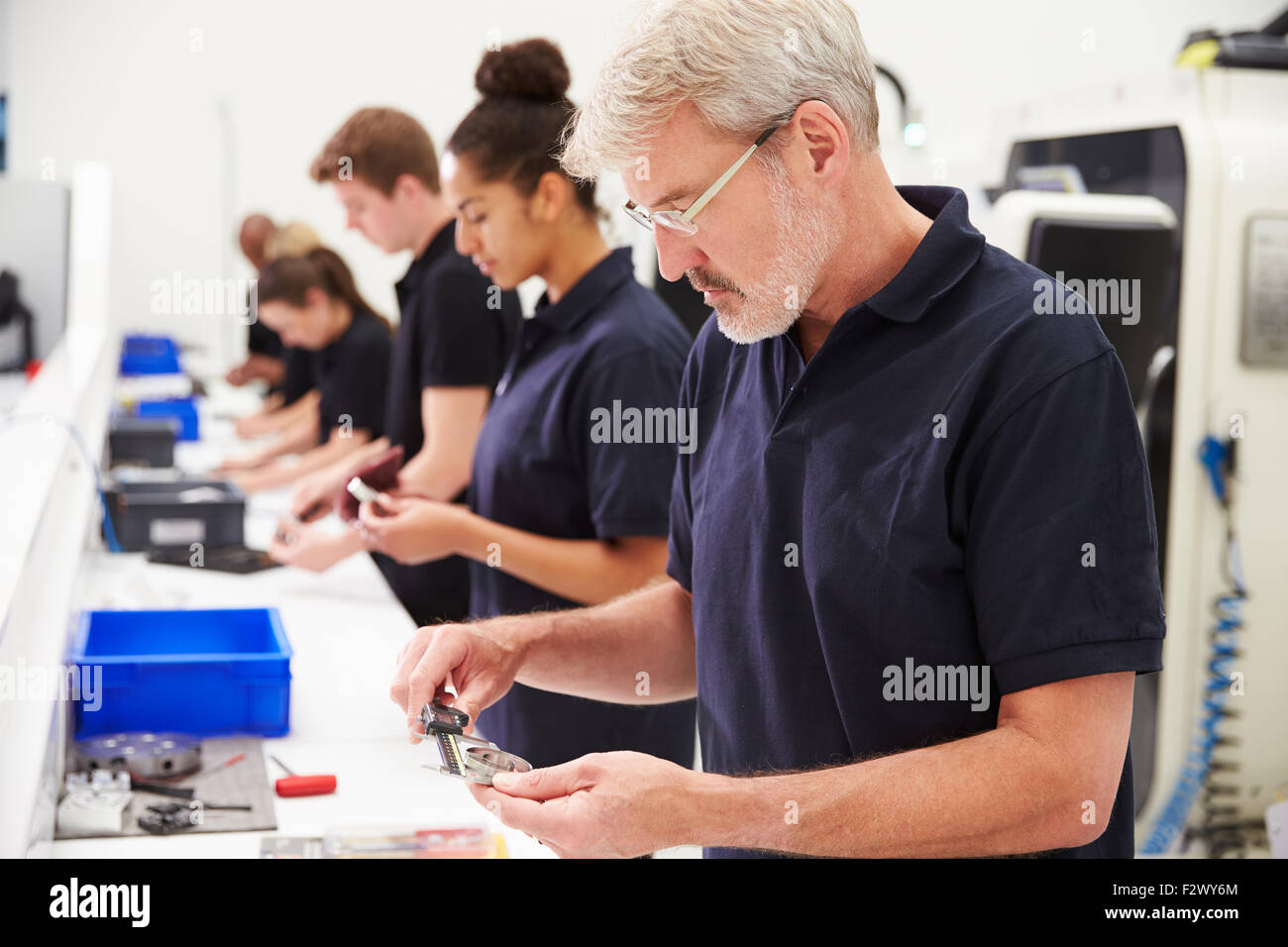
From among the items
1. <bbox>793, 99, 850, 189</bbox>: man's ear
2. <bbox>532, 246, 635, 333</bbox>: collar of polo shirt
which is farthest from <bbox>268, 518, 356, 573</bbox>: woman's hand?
<bbox>793, 99, 850, 189</bbox>: man's ear

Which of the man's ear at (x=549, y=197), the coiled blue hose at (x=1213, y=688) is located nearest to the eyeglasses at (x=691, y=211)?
the man's ear at (x=549, y=197)

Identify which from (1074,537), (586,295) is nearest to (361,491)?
(586,295)

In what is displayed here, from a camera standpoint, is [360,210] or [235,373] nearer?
[360,210]

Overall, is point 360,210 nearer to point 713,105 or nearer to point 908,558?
point 713,105

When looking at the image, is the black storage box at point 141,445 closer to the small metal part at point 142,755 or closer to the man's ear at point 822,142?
the small metal part at point 142,755

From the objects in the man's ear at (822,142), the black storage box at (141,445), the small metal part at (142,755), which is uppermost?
the man's ear at (822,142)

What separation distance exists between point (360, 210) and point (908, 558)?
1918 millimetres

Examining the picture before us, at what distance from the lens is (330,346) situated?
3732 millimetres

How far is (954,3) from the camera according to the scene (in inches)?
230

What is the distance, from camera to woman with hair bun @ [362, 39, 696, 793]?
169 cm

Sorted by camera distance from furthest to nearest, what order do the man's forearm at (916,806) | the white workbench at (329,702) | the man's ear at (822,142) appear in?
the white workbench at (329,702)
the man's ear at (822,142)
the man's forearm at (916,806)

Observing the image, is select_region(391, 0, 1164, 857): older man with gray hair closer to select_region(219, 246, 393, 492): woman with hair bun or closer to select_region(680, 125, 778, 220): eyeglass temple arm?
select_region(680, 125, 778, 220): eyeglass temple arm

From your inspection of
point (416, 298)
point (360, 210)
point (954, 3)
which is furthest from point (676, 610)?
point (954, 3)

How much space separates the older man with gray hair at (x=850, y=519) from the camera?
918 millimetres
